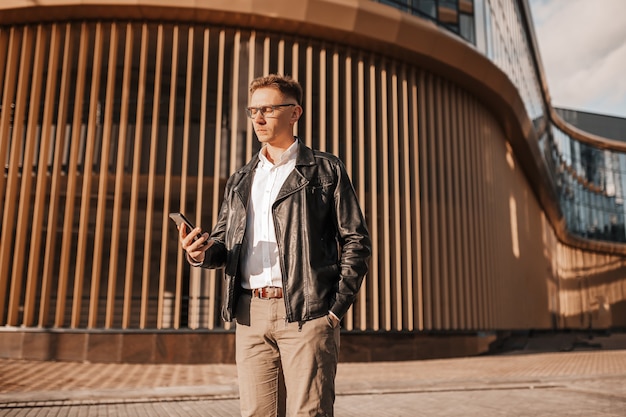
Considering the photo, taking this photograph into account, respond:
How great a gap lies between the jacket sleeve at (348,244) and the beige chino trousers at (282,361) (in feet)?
0.41

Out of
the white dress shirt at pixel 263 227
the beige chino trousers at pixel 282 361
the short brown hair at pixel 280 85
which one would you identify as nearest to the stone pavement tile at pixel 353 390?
the beige chino trousers at pixel 282 361

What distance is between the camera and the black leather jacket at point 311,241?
8.02 ft

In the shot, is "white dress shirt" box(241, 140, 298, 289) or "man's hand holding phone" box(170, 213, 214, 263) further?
"white dress shirt" box(241, 140, 298, 289)

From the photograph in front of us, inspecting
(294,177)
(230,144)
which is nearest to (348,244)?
(294,177)

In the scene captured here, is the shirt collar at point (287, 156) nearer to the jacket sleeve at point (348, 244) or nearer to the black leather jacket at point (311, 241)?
the black leather jacket at point (311, 241)

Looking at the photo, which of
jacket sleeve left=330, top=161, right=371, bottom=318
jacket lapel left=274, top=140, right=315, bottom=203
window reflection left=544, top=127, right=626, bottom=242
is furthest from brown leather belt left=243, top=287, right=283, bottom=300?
window reflection left=544, top=127, right=626, bottom=242

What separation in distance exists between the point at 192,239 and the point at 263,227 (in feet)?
1.09

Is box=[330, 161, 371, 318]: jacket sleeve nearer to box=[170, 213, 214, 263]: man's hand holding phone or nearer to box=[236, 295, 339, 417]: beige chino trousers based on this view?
box=[236, 295, 339, 417]: beige chino trousers

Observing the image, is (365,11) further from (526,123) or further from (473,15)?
(526,123)

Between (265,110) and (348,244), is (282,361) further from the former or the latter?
(265,110)

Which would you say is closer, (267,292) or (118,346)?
(267,292)

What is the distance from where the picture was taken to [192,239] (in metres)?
2.46

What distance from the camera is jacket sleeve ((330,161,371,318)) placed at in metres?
2.45

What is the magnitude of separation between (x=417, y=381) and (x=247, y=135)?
5.77m
